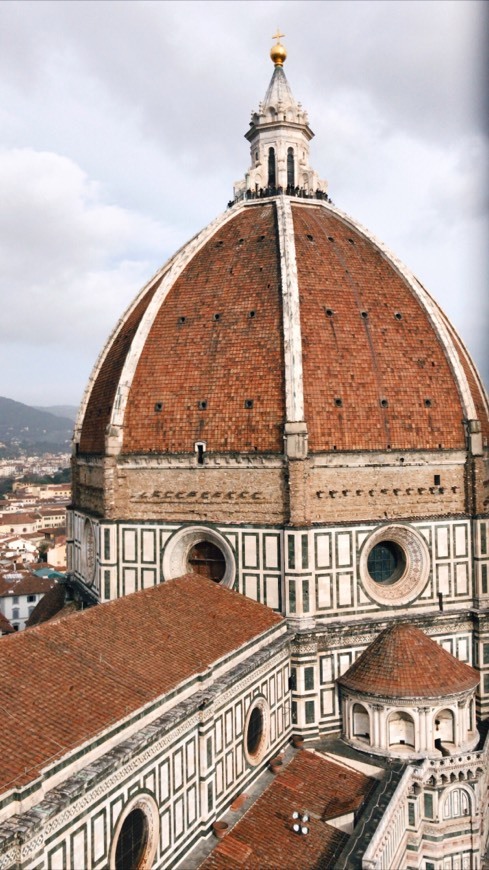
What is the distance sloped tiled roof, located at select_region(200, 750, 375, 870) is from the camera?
38.1ft

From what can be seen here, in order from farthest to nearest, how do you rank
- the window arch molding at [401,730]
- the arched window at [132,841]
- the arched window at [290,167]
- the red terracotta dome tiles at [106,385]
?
the arched window at [290,167] < the red terracotta dome tiles at [106,385] < the window arch molding at [401,730] < the arched window at [132,841]

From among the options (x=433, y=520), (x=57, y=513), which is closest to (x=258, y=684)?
(x=433, y=520)

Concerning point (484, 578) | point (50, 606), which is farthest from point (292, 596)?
point (50, 606)

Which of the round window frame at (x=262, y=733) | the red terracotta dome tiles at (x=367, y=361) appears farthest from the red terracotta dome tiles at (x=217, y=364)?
the round window frame at (x=262, y=733)

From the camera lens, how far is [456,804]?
49.6 feet

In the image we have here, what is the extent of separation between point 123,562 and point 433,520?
7.63m

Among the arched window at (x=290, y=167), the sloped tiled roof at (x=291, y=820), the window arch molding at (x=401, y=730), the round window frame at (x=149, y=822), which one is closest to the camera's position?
the round window frame at (x=149, y=822)

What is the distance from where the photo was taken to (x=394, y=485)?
17625 mm

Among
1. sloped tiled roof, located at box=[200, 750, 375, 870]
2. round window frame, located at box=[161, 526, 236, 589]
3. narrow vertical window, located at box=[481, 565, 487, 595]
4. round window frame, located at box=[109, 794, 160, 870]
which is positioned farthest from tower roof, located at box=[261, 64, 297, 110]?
round window frame, located at box=[109, 794, 160, 870]

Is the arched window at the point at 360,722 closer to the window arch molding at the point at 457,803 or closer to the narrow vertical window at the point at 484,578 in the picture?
the window arch molding at the point at 457,803

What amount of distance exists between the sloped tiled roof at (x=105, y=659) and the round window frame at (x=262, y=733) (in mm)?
1220

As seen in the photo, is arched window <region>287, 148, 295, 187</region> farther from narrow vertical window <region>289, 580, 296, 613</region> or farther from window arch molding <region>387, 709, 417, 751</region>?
window arch molding <region>387, 709, 417, 751</region>

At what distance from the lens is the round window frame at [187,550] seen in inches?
675

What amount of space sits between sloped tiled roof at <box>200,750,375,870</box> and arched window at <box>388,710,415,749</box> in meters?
1.15
